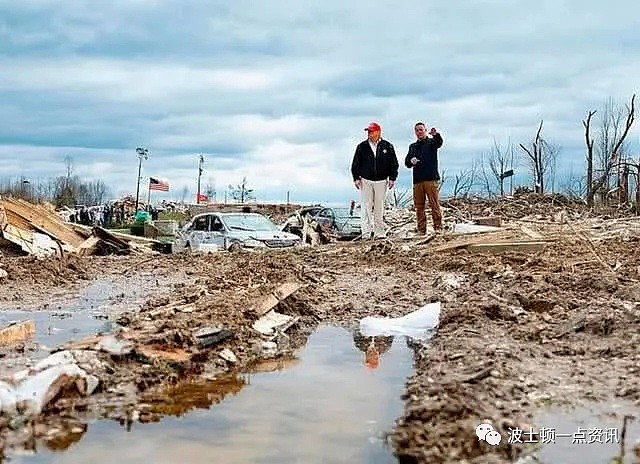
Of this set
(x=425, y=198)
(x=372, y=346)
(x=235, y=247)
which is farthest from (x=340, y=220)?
(x=372, y=346)

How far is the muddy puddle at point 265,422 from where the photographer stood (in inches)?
169

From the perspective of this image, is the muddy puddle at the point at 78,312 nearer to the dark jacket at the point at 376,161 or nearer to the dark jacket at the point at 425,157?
the dark jacket at the point at 376,161

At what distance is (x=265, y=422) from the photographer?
4.93 metres

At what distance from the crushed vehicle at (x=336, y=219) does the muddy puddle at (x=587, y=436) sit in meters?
21.3

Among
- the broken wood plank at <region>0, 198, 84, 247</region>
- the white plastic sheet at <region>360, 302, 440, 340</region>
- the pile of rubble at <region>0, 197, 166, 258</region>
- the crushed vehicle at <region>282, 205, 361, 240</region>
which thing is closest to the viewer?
the white plastic sheet at <region>360, 302, 440, 340</region>

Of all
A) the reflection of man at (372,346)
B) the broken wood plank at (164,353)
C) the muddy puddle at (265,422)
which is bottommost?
the muddy puddle at (265,422)

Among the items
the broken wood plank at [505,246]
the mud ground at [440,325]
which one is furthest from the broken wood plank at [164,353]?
the broken wood plank at [505,246]

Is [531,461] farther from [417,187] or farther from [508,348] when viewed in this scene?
[417,187]

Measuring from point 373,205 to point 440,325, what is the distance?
8.96 m

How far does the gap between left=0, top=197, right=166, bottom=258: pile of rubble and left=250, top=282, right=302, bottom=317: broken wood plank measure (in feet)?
32.2

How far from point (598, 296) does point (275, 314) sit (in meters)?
3.51

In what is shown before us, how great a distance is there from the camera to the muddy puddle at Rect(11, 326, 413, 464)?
169 inches

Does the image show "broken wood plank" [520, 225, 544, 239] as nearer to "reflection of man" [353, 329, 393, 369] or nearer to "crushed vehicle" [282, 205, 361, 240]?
"reflection of man" [353, 329, 393, 369]

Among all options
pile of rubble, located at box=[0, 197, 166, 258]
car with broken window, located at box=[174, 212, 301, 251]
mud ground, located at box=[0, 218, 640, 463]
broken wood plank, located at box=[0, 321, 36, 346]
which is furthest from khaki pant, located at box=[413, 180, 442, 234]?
broken wood plank, located at box=[0, 321, 36, 346]
